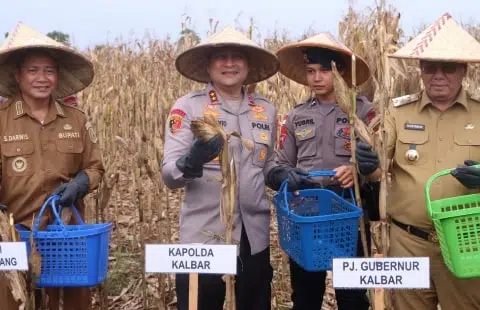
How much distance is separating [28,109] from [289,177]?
1.24 meters

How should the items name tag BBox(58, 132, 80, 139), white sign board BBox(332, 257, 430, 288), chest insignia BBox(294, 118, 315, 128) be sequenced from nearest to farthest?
1. white sign board BBox(332, 257, 430, 288)
2. name tag BBox(58, 132, 80, 139)
3. chest insignia BBox(294, 118, 315, 128)

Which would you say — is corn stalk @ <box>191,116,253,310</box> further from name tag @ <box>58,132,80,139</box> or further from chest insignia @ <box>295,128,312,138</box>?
name tag @ <box>58,132,80,139</box>

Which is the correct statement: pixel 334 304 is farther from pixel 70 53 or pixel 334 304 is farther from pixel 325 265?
pixel 70 53

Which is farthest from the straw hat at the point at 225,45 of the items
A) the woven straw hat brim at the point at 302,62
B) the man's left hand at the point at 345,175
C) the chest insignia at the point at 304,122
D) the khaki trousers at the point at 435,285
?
the khaki trousers at the point at 435,285

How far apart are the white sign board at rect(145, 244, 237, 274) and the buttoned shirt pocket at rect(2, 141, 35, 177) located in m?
0.83

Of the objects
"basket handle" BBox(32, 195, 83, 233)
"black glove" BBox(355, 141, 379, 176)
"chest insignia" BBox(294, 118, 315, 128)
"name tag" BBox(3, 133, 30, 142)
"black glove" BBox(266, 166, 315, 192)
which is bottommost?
"basket handle" BBox(32, 195, 83, 233)

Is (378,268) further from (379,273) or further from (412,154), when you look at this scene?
(412,154)

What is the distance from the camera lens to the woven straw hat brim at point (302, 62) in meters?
2.88

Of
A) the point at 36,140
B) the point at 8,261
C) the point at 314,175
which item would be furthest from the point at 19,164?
the point at 314,175

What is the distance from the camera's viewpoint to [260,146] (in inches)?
109

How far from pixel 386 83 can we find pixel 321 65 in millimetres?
475

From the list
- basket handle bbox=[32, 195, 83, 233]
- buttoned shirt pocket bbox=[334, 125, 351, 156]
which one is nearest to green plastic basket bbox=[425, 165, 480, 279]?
buttoned shirt pocket bbox=[334, 125, 351, 156]

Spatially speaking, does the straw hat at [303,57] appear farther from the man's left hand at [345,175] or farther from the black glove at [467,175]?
the black glove at [467,175]

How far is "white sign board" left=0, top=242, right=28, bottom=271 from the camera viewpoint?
236cm
